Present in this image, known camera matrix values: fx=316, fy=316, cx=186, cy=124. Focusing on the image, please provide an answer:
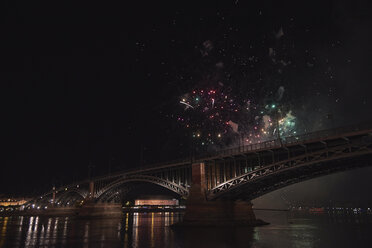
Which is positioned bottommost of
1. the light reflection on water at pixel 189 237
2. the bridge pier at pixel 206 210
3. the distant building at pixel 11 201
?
the light reflection on water at pixel 189 237

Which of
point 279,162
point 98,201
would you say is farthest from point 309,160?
point 98,201

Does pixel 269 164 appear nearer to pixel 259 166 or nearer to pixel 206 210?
pixel 259 166

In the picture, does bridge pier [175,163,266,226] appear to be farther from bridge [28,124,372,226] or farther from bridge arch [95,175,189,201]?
bridge arch [95,175,189,201]

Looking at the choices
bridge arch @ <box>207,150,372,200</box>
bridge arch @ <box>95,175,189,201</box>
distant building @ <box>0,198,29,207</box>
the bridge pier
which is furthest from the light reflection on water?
distant building @ <box>0,198,29,207</box>

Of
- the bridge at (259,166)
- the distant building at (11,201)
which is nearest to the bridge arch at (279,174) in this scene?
the bridge at (259,166)

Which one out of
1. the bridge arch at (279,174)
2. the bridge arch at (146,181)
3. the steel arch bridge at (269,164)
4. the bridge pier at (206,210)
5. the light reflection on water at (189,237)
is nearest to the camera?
the light reflection on water at (189,237)

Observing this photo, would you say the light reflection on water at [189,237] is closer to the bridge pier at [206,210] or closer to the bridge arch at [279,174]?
the bridge pier at [206,210]
